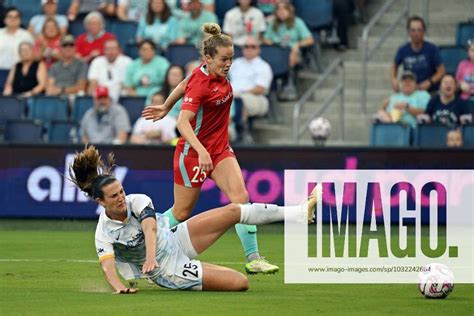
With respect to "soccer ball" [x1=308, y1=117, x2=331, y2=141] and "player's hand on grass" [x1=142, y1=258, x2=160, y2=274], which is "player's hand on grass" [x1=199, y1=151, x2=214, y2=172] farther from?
"soccer ball" [x1=308, y1=117, x2=331, y2=141]

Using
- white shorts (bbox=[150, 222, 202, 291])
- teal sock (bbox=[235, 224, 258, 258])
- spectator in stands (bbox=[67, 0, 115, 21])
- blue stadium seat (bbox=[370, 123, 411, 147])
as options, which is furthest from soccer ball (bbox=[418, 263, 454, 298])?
spectator in stands (bbox=[67, 0, 115, 21])

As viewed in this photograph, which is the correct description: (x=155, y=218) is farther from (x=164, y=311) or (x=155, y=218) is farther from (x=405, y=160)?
(x=405, y=160)

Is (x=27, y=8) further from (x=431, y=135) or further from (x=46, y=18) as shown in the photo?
(x=431, y=135)

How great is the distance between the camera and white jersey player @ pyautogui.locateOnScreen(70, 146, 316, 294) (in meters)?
10.1

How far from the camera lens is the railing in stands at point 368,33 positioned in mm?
20328

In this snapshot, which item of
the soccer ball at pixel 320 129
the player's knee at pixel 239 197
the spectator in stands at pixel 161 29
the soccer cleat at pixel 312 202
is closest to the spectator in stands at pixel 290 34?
the spectator in stands at pixel 161 29

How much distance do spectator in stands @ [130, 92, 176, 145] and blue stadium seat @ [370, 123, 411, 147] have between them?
118 inches

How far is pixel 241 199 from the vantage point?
459 inches

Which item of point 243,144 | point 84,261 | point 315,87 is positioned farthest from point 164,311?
point 315,87

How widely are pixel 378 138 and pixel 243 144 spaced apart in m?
2.06

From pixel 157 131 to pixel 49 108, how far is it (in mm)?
2467

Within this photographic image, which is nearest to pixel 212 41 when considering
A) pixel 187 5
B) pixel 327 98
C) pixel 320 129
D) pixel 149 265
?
pixel 149 265

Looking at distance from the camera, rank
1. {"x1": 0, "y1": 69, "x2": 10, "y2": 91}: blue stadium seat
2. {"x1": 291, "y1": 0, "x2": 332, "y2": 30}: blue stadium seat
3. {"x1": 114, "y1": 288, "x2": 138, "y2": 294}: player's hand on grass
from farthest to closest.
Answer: {"x1": 0, "y1": 69, "x2": 10, "y2": 91}: blue stadium seat
{"x1": 291, "y1": 0, "x2": 332, "y2": 30}: blue stadium seat
{"x1": 114, "y1": 288, "x2": 138, "y2": 294}: player's hand on grass

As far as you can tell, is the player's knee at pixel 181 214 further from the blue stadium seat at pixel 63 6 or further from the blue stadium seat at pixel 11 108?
the blue stadium seat at pixel 63 6
